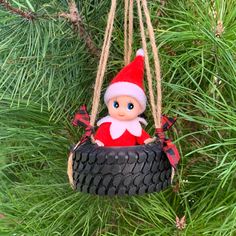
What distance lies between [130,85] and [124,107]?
0.02 meters

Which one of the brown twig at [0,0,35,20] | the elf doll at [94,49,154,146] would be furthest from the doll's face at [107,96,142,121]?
the brown twig at [0,0,35,20]

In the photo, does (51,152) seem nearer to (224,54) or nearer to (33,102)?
(33,102)

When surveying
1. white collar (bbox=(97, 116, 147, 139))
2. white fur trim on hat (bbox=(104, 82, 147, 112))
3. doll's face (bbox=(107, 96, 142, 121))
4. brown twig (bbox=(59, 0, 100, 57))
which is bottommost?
white collar (bbox=(97, 116, 147, 139))

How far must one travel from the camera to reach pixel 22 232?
0.52 metres

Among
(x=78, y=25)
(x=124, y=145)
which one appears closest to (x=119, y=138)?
(x=124, y=145)

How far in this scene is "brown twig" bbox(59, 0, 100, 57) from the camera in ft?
1.35

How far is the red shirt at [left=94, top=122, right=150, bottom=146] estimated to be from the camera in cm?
40

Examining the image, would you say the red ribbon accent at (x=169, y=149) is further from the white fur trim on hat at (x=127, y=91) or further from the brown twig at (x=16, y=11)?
the brown twig at (x=16, y=11)

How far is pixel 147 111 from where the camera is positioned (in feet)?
1.56

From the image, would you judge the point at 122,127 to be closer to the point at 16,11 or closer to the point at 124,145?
the point at 124,145

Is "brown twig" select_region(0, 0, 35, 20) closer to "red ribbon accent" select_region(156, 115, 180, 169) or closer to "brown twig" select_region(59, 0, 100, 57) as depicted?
"brown twig" select_region(59, 0, 100, 57)

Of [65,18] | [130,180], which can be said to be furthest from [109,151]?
[65,18]

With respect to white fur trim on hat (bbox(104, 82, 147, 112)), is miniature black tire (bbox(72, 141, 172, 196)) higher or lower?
lower

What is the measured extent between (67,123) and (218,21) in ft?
0.63
